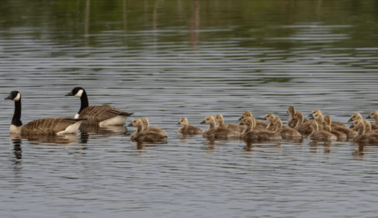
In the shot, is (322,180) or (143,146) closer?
(322,180)

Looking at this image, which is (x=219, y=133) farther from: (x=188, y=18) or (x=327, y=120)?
(x=188, y=18)

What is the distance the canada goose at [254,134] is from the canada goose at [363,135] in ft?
6.27

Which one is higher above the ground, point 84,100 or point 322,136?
point 84,100

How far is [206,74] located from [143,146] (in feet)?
46.1

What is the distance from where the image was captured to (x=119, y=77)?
41062 mm

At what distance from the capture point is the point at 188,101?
3409cm

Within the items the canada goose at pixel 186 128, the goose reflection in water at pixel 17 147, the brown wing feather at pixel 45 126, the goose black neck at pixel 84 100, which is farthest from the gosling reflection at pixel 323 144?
the goose black neck at pixel 84 100

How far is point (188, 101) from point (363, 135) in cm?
795

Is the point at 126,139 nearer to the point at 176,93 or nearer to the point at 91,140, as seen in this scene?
the point at 91,140

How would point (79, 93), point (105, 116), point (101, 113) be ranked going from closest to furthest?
point (105, 116) → point (101, 113) → point (79, 93)

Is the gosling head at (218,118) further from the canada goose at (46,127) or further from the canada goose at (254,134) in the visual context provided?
the canada goose at (46,127)

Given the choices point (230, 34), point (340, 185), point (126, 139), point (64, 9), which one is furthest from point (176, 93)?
point (64, 9)

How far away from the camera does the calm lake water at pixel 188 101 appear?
21.2 meters

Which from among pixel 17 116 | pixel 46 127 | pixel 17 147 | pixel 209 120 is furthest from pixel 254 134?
pixel 17 116
